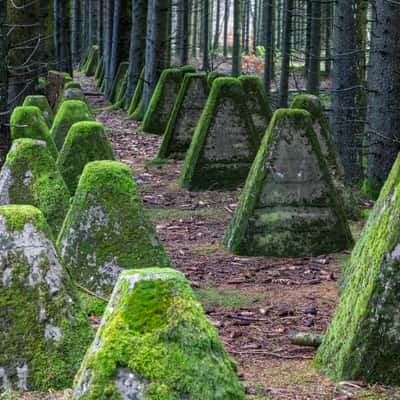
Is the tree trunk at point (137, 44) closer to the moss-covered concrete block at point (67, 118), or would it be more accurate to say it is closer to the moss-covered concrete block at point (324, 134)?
the moss-covered concrete block at point (67, 118)

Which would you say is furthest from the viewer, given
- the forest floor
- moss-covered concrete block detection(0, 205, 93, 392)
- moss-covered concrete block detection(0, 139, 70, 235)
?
moss-covered concrete block detection(0, 139, 70, 235)

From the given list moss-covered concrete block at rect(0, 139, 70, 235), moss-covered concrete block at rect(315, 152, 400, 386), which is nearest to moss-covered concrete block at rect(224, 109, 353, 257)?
moss-covered concrete block at rect(0, 139, 70, 235)

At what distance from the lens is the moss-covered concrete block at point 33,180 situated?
310 inches

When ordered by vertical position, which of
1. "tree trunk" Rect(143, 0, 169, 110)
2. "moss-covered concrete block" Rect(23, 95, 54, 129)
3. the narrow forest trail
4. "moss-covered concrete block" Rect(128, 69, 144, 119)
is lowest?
the narrow forest trail

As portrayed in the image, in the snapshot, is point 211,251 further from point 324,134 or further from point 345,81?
point 345,81

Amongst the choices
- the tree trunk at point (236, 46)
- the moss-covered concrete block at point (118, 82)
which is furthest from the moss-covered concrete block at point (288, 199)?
the tree trunk at point (236, 46)

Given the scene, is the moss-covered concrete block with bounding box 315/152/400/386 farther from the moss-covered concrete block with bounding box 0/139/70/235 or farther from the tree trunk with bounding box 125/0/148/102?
the tree trunk with bounding box 125/0/148/102

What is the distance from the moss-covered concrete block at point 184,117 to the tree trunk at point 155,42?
5.72 m

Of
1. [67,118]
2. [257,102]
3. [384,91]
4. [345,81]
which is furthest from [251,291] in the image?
[345,81]

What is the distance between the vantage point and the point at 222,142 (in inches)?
469

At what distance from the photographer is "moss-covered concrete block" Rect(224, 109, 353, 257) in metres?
8.73

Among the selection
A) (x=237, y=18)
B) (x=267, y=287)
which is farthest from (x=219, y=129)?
(x=237, y=18)

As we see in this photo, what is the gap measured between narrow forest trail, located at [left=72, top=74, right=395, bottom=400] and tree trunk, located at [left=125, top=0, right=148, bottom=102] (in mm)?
10256

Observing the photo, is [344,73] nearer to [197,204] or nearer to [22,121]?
[197,204]
